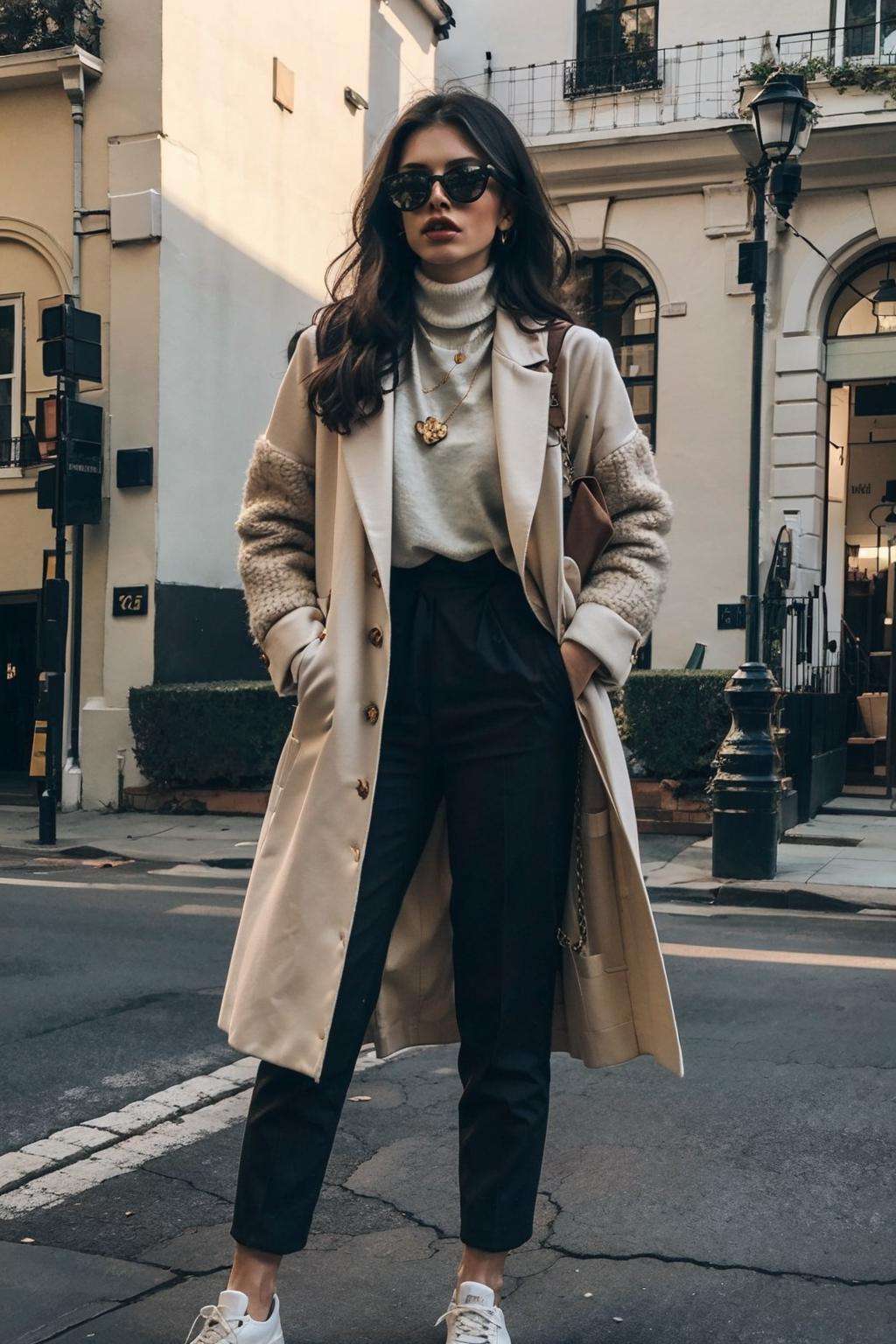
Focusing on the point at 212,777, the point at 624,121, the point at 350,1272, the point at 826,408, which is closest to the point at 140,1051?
the point at 350,1272

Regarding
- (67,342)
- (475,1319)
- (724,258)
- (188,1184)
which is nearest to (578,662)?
(475,1319)

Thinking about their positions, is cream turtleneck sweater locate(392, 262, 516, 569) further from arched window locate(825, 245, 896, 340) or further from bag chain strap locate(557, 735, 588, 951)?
arched window locate(825, 245, 896, 340)

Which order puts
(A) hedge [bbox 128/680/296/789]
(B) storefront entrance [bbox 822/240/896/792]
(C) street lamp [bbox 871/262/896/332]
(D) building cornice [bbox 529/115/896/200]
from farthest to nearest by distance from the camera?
(C) street lamp [bbox 871/262/896/332], (D) building cornice [bbox 529/115/896/200], (B) storefront entrance [bbox 822/240/896/792], (A) hedge [bbox 128/680/296/789]

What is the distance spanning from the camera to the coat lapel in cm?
243

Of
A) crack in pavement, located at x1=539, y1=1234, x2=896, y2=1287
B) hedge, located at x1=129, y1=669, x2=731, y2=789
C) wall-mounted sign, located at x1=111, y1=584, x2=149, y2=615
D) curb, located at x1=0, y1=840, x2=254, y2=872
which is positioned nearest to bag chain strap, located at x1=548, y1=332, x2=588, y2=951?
crack in pavement, located at x1=539, y1=1234, x2=896, y2=1287

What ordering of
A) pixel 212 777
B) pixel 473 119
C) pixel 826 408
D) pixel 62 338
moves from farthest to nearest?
pixel 826 408 < pixel 212 777 < pixel 62 338 < pixel 473 119

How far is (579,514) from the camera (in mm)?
2600

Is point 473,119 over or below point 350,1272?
over

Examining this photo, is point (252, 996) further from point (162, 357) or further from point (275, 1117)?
point (162, 357)

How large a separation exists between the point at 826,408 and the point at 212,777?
7.98m

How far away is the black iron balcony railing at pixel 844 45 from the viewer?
15523 millimetres

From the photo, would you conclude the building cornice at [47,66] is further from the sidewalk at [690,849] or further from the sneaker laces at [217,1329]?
the sneaker laces at [217,1329]

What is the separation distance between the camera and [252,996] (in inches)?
96.7

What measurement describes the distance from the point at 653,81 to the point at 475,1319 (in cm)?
1618
